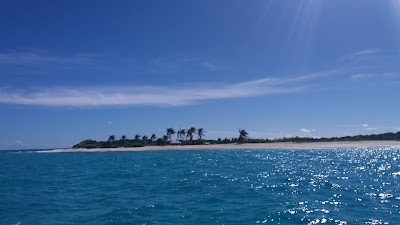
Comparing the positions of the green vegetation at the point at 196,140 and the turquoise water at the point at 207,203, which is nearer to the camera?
the turquoise water at the point at 207,203

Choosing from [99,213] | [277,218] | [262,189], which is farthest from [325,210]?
[99,213]

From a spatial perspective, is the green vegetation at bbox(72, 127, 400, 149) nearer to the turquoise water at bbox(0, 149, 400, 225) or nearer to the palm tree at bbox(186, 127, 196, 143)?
the palm tree at bbox(186, 127, 196, 143)

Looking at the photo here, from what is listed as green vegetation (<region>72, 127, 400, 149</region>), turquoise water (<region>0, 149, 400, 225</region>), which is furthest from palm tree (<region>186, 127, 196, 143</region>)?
turquoise water (<region>0, 149, 400, 225</region>)

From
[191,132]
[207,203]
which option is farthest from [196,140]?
[207,203]

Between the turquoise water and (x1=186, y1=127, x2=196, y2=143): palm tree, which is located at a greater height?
(x1=186, y1=127, x2=196, y2=143): palm tree

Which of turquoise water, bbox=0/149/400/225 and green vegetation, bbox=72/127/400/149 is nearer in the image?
turquoise water, bbox=0/149/400/225

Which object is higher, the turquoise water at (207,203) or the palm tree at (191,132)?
the palm tree at (191,132)

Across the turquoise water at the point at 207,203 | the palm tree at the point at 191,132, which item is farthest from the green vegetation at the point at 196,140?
the turquoise water at the point at 207,203

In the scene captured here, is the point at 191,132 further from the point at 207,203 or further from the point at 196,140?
the point at 207,203

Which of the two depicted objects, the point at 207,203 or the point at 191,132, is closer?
the point at 207,203

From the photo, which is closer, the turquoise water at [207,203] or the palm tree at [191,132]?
the turquoise water at [207,203]

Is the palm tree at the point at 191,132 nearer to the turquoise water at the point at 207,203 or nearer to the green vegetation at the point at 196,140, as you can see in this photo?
the green vegetation at the point at 196,140

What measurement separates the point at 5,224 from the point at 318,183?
83.7 feet

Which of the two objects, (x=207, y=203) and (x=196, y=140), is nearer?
(x=207, y=203)
